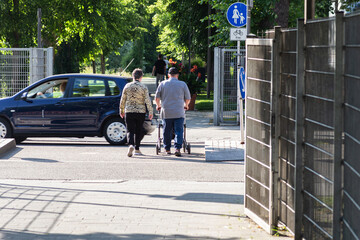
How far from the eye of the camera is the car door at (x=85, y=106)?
1602 centimetres

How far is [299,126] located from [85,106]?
10.3 m

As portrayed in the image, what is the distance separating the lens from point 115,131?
16016 mm

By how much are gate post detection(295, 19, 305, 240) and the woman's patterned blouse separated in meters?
7.81

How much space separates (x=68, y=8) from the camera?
29688 mm

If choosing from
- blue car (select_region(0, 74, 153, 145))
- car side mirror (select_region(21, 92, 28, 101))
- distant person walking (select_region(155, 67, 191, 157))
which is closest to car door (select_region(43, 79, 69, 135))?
blue car (select_region(0, 74, 153, 145))

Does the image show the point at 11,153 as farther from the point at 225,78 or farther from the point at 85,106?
the point at 225,78

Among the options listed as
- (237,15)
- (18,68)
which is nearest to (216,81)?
(237,15)

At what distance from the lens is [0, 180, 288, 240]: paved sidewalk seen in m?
7.09

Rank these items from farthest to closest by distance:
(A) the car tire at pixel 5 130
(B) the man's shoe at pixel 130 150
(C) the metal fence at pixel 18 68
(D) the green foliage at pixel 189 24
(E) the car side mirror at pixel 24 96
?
(D) the green foliage at pixel 189 24, (C) the metal fence at pixel 18 68, (E) the car side mirror at pixel 24 96, (A) the car tire at pixel 5 130, (B) the man's shoe at pixel 130 150

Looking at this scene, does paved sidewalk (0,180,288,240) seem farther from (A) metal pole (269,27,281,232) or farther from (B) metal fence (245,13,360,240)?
(B) metal fence (245,13,360,240)

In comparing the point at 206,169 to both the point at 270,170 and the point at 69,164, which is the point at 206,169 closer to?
the point at 69,164

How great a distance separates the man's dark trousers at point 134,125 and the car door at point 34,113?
9.26ft

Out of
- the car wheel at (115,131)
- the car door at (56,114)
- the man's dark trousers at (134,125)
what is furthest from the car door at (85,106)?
the man's dark trousers at (134,125)

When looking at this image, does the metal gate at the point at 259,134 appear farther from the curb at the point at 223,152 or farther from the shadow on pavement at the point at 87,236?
the curb at the point at 223,152
